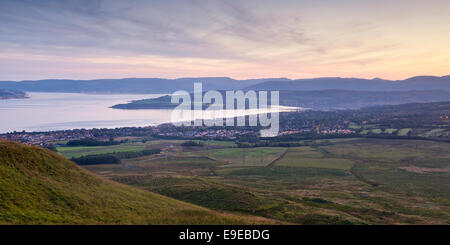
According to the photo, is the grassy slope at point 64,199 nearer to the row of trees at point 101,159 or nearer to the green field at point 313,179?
the green field at point 313,179

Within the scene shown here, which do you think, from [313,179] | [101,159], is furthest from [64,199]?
[101,159]

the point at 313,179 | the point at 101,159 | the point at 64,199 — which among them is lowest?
the point at 313,179

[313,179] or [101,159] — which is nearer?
[313,179]

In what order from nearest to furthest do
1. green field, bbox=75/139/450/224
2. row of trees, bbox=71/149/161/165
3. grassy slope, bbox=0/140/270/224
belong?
grassy slope, bbox=0/140/270/224
green field, bbox=75/139/450/224
row of trees, bbox=71/149/161/165

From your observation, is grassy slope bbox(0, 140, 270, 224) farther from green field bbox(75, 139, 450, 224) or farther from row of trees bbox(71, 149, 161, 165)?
row of trees bbox(71, 149, 161, 165)

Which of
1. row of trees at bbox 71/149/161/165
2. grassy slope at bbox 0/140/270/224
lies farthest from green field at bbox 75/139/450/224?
grassy slope at bbox 0/140/270/224

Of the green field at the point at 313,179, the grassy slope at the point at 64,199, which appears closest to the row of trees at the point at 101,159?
the green field at the point at 313,179

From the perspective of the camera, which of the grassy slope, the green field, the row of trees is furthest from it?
the row of trees

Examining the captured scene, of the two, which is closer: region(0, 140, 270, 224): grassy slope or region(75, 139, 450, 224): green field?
region(0, 140, 270, 224): grassy slope

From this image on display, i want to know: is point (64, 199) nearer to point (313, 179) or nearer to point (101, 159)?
point (313, 179)
